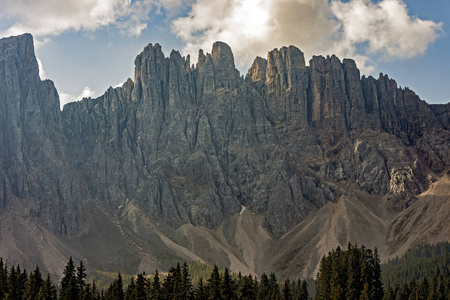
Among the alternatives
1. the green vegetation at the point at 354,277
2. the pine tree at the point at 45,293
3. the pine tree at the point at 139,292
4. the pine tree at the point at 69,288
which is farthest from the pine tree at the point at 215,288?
the pine tree at the point at 45,293

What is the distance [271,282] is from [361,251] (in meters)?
36.4

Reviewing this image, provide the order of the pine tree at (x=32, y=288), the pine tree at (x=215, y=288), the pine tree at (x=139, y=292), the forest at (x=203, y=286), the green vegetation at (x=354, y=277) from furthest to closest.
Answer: the green vegetation at (x=354, y=277) → the pine tree at (x=32, y=288) → the forest at (x=203, y=286) → the pine tree at (x=139, y=292) → the pine tree at (x=215, y=288)

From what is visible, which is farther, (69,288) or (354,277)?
(354,277)

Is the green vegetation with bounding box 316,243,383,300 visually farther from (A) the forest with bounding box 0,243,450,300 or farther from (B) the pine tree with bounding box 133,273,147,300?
(B) the pine tree with bounding box 133,273,147,300

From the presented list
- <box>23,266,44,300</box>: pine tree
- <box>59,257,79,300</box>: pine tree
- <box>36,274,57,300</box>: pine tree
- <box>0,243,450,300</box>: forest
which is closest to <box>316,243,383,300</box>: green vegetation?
<box>0,243,450,300</box>: forest

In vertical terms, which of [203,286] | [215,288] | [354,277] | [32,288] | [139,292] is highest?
[32,288]

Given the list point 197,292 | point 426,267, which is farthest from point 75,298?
point 426,267

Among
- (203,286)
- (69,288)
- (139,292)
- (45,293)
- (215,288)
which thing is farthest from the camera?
(203,286)

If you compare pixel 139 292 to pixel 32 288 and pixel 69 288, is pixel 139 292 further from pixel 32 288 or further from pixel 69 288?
pixel 32 288

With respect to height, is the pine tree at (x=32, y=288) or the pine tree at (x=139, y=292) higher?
the pine tree at (x=32, y=288)

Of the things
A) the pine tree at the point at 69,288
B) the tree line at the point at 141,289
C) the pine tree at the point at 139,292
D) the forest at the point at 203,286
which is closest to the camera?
the tree line at the point at 141,289

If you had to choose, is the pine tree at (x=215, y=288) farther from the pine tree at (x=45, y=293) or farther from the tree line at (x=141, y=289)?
the pine tree at (x=45, y=293)

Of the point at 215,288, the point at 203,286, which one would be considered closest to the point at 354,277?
the point at 203,286

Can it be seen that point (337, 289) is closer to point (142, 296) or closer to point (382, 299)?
point (382, 299)
